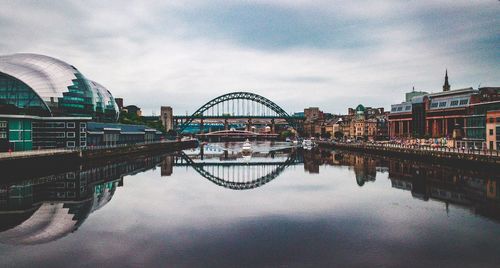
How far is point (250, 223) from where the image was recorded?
779 inches

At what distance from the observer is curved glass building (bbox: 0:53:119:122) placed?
52219mm

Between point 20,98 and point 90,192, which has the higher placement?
point 20,98

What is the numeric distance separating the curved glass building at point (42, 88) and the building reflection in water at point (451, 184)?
138 ft

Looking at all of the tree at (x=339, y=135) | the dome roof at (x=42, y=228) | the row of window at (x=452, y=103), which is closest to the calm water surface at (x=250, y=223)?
the dome roof at (x=42, y=228)

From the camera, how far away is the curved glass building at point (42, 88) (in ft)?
171

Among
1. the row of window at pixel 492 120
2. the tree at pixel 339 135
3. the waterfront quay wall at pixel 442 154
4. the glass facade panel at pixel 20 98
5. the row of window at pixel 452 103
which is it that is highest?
the row of window at pixel 452 103

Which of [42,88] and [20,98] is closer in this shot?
[20,98]

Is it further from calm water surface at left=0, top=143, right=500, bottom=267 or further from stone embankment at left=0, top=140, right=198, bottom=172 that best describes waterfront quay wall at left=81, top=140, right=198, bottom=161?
calm water surface at left=0, top=143, right=500, bottom=267

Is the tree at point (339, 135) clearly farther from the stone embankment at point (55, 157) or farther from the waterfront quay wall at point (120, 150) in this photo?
the stone embankment at point (55, 157)

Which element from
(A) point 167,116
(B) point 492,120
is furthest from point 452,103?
(A) point 167,116

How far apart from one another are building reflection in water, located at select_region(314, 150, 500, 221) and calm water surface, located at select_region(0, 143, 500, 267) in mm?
114

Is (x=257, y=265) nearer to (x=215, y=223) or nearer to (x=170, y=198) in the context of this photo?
(x=215, y=223)

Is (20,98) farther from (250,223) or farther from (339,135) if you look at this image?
(339,135)

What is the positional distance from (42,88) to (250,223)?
4681cm
